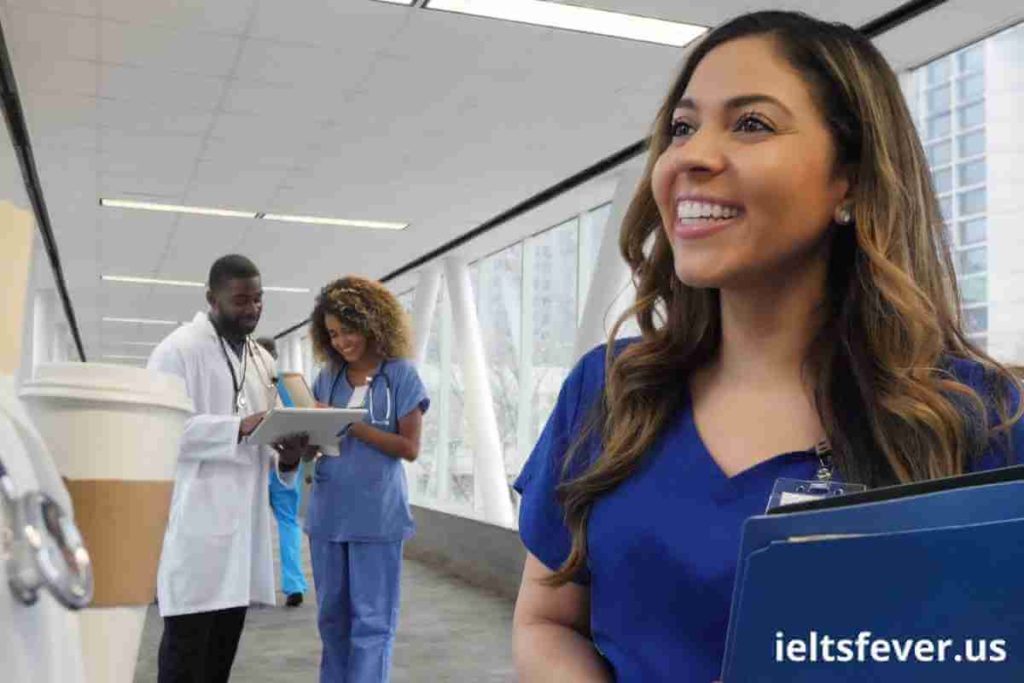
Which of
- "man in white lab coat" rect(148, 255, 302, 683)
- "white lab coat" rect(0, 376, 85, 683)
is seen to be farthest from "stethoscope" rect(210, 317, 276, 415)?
"white lab coat" rect(0, 376, 85, 683)

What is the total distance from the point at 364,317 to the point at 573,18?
195 cm

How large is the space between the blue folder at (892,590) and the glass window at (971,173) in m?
4.63

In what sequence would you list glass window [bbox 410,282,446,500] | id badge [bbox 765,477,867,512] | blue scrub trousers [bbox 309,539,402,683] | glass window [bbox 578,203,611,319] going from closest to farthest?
1. id badge [bbox 765,477,867,512]
2. blue scrub trousers [bbox 309,539,402,683]
3. glass window [bbox 578,203,611,319]
4. glass window [bbox 410,282,446,500]

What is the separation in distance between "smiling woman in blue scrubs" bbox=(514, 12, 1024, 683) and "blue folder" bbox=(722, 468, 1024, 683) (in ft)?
0.98

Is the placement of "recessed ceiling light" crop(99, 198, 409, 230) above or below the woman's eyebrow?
above

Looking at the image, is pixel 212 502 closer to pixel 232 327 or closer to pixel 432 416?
pixel 232 327

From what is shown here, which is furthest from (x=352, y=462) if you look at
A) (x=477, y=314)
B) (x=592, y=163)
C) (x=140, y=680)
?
(x=477, y=314)

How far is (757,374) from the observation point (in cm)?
109

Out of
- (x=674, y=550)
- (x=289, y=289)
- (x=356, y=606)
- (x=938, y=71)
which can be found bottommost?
(x=356, y=606)

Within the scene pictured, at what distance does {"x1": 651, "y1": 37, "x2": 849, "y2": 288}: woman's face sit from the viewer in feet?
3.22

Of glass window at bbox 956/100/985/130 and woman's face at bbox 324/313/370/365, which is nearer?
woman's face at bbox 324/313/370/365

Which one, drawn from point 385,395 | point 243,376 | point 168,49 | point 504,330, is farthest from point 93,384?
point 504,330

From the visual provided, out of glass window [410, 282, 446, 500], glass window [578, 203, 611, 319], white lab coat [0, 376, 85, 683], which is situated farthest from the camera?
glass window [410, 282, 446, 500]

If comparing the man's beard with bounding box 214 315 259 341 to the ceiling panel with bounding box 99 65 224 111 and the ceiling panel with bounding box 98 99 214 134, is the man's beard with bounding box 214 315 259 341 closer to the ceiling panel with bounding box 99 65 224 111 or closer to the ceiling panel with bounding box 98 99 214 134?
the ceiling panel with bounding box 99 65 224 111
